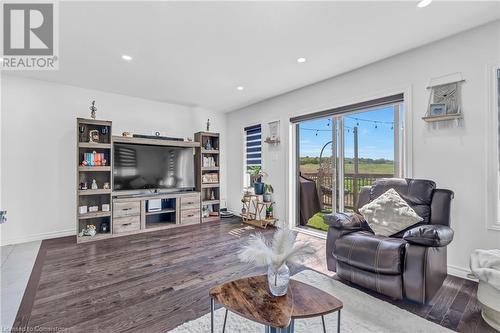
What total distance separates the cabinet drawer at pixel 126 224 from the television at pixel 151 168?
0.50 metres

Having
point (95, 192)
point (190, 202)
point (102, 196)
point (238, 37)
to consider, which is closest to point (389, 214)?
point (238, 37)

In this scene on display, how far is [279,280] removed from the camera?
1361 millimetres

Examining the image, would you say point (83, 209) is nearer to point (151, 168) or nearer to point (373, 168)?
point (151, 168)

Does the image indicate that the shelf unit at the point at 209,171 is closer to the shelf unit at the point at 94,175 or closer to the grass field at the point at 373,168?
the shelf unit at the point at 94,175

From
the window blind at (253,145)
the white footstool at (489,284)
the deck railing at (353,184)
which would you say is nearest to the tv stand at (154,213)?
the window blind at (253,145)

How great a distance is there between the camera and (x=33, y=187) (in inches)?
147

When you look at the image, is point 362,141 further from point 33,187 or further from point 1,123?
point 1,123

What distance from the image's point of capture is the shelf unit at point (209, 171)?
5094mm

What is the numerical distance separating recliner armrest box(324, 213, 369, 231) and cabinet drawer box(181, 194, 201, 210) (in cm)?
303

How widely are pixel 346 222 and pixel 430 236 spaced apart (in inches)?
27.7

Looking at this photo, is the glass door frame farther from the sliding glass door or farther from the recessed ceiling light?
the recessed ceiling light

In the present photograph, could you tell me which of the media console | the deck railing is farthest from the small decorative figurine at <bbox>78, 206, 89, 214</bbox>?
the deck railing

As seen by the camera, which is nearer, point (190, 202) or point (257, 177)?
point (190, 202)

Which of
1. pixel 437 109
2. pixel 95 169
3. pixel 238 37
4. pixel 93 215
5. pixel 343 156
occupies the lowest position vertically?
pixel 93 215
